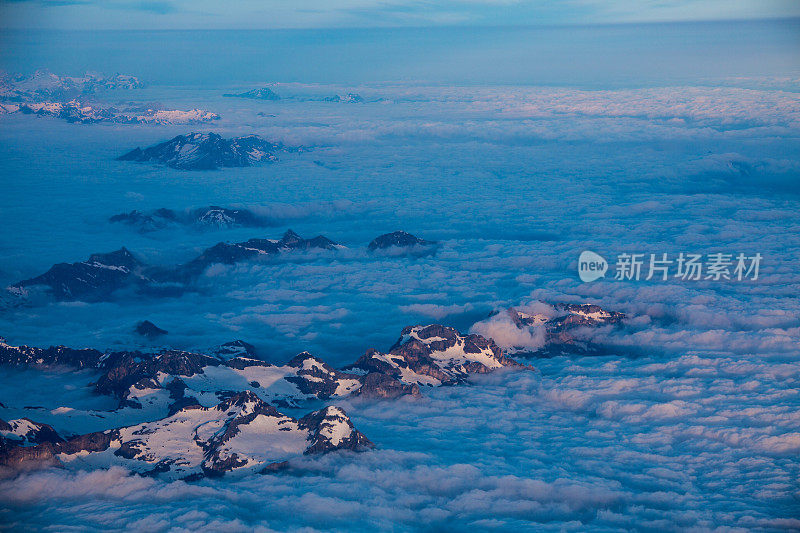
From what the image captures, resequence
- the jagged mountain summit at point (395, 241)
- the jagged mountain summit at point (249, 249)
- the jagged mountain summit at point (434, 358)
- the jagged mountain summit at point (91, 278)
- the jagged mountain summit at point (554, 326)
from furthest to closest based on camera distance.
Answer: the jagged mountain summit at point (395, 241) → the jagged mountain summit at point (249, 249) → the jagged mountain summit at point (91, 278) → the jagged mountain summit at point (554, 326) → the jagged mountain summit at point (434, 358)

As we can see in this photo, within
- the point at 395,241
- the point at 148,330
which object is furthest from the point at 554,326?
the point at 148,330

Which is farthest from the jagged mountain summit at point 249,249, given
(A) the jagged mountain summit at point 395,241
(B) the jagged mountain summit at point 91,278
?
(B) the jagged mountain summit at point 91,278

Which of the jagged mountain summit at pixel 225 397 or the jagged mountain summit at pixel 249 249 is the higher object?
the jagged mountain summit at pixel 249 249

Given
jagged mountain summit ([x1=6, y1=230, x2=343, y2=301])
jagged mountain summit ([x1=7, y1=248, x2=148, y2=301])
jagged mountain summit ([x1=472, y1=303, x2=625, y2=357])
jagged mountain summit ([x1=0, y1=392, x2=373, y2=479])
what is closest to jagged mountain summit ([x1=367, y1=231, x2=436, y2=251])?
jagged mountain summit ([x1=6, y1=230, x2=343, y2=301])

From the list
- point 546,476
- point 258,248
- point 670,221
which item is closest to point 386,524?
point 546,476

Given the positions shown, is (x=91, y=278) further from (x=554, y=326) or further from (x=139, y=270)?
(x=554, y=326)

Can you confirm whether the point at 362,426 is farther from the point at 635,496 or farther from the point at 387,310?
the point at 387,310

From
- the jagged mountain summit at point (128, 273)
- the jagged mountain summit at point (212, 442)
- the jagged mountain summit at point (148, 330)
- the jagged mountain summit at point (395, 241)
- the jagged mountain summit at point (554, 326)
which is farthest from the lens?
the jagged mountain summit at point (395, 241)

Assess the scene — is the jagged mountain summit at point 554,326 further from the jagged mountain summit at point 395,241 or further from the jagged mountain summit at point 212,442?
the jagged mountain summit at point 395,241
